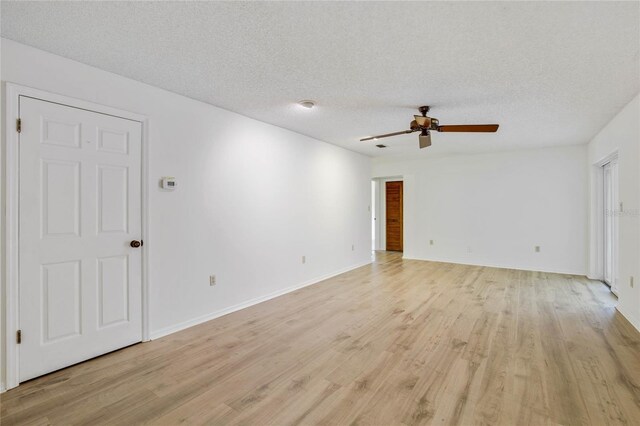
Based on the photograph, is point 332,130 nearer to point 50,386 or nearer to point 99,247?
point 99,247

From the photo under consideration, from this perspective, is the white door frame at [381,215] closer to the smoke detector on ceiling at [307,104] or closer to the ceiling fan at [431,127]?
the ceiling fan at [431,127]

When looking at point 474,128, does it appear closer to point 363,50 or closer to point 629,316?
point 363,50

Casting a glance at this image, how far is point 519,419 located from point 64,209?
350 cm

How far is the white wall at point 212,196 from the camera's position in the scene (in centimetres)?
262

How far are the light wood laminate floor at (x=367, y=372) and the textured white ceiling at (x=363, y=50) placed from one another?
2397mm

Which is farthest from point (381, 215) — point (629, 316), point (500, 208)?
point (629, 316)

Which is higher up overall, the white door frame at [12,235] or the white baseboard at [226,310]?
the white door frame at [12,235]

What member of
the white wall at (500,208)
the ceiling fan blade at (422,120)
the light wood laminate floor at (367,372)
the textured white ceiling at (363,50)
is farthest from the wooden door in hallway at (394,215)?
the ceiling fan blade at (422,120)

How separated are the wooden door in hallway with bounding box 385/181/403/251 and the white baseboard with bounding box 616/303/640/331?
5169 millimetres

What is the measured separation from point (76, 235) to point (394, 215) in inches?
296

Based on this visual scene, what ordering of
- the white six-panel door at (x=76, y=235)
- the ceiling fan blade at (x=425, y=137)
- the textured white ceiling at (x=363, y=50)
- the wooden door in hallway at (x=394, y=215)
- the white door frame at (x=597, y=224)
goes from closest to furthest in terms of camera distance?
1. the textured white ceiling at (x=363, y=50)
2. the white six-panel door at (x=76, y=235)
3. the ceiling fan blade at (x=425, y=137)
4. the white door frame at (x=597, y=224)
5. the wooden door in hallway at (x=394, y=215)

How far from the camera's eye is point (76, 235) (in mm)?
2447

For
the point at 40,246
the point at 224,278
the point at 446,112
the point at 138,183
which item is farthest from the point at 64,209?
the point at 446,112

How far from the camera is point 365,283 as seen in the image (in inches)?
195
